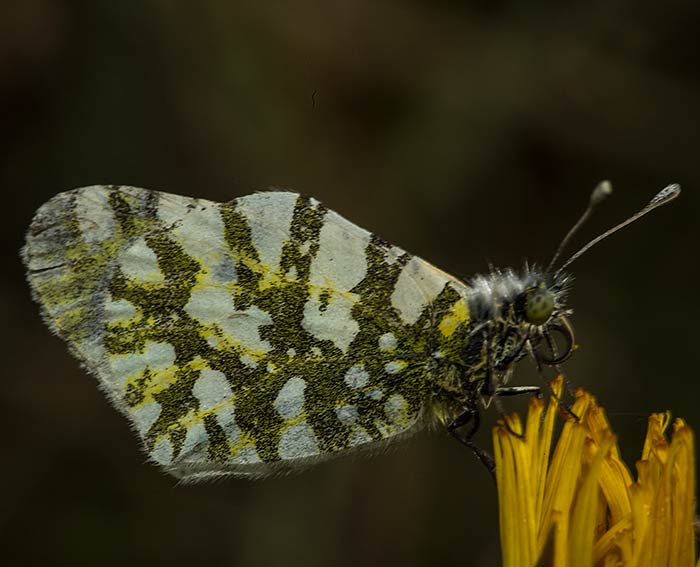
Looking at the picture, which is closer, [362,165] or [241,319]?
[241,319]

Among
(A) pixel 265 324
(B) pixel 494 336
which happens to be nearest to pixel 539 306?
(B) pixel 494 336

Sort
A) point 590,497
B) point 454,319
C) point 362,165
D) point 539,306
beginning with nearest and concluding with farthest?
point 590,497
point 539,306
point 454,319
point 362,165

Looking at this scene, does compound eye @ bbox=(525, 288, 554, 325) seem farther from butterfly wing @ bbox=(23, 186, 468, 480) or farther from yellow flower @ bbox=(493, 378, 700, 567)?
yellow flower @ bbox=(493, 378, 700, 567)

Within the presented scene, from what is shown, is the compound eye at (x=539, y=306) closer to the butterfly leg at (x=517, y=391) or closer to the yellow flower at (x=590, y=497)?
the butterfly leg at (x=517, y=391)

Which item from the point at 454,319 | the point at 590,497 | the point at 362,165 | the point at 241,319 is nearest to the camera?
the point at 590,497

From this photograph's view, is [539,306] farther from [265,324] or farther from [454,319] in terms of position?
[265,324]

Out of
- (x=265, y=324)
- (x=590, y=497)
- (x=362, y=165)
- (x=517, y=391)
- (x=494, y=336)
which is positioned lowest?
(x=590, y=497)

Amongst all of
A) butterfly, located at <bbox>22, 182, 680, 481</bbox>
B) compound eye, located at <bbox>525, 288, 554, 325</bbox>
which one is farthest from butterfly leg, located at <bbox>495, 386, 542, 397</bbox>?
compound eye, located at <bbox>525, 288, 554, 325</bbox>
